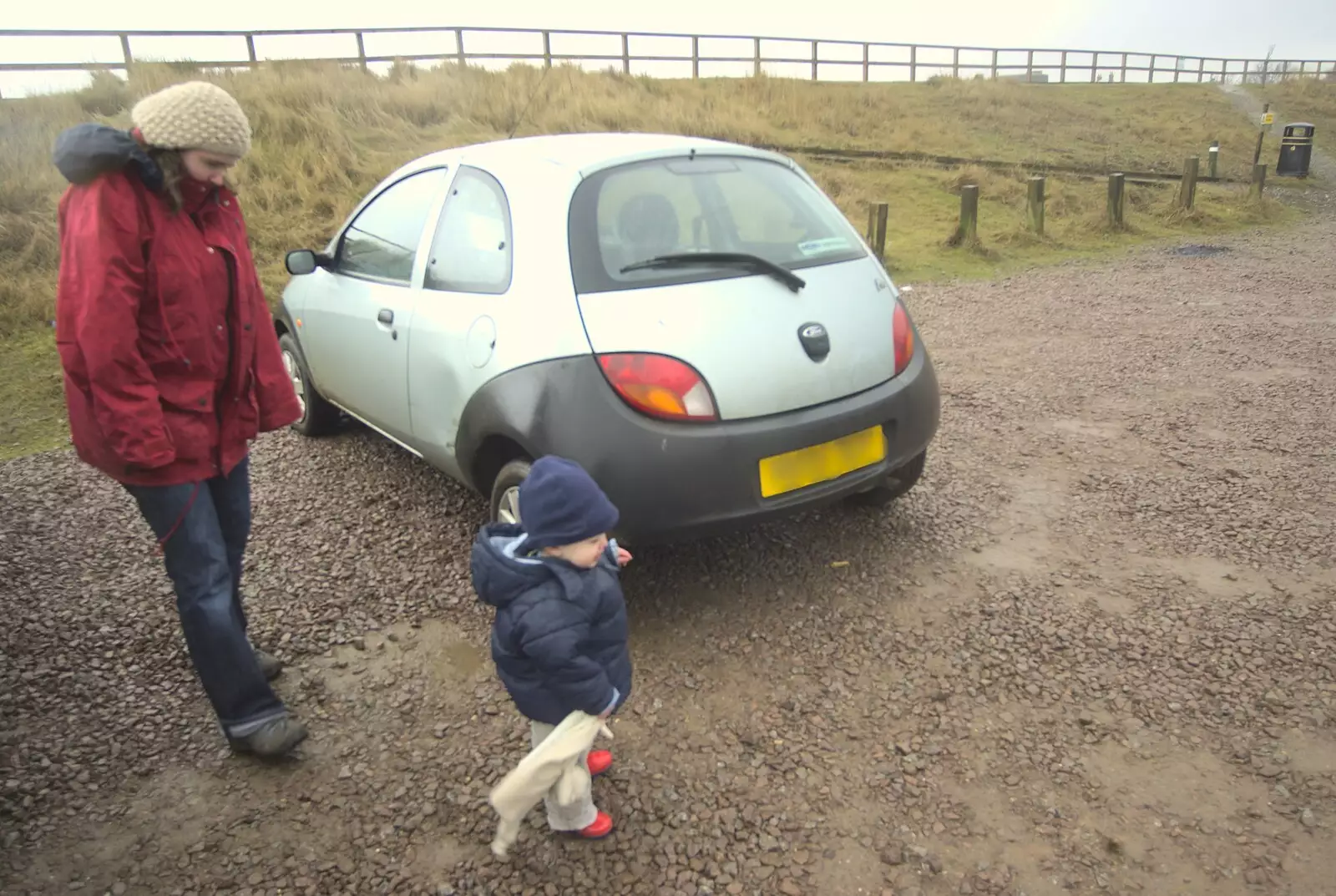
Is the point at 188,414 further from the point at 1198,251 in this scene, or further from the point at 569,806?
the point at 1198,251

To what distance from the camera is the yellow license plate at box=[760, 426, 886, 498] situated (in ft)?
9.93

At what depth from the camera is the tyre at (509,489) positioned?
317 cm

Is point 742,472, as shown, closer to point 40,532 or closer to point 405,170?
point 405,170

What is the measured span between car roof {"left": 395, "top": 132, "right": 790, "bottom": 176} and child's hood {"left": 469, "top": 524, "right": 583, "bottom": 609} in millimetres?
1657

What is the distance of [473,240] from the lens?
11.5 feet

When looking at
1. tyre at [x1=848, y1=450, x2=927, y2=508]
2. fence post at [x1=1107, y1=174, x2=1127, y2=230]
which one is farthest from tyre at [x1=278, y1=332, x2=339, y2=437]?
fence post at [x1=1107, y1=174, x2=1127, y2=230]

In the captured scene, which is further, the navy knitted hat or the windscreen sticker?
the windscreen sticker

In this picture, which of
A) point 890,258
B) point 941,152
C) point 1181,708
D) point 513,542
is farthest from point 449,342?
point 941,152

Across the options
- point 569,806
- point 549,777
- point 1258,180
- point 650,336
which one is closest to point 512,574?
point 549,777

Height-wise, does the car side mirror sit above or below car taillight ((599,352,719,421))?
above

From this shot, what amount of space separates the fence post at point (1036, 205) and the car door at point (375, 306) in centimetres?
1033

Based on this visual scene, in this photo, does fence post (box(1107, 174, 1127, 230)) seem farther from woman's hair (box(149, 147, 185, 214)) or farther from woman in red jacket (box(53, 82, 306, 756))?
woman's hair (box(149, 147, 185, 214))

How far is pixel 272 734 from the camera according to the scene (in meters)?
2.67

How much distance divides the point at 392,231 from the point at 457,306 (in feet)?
3.01
